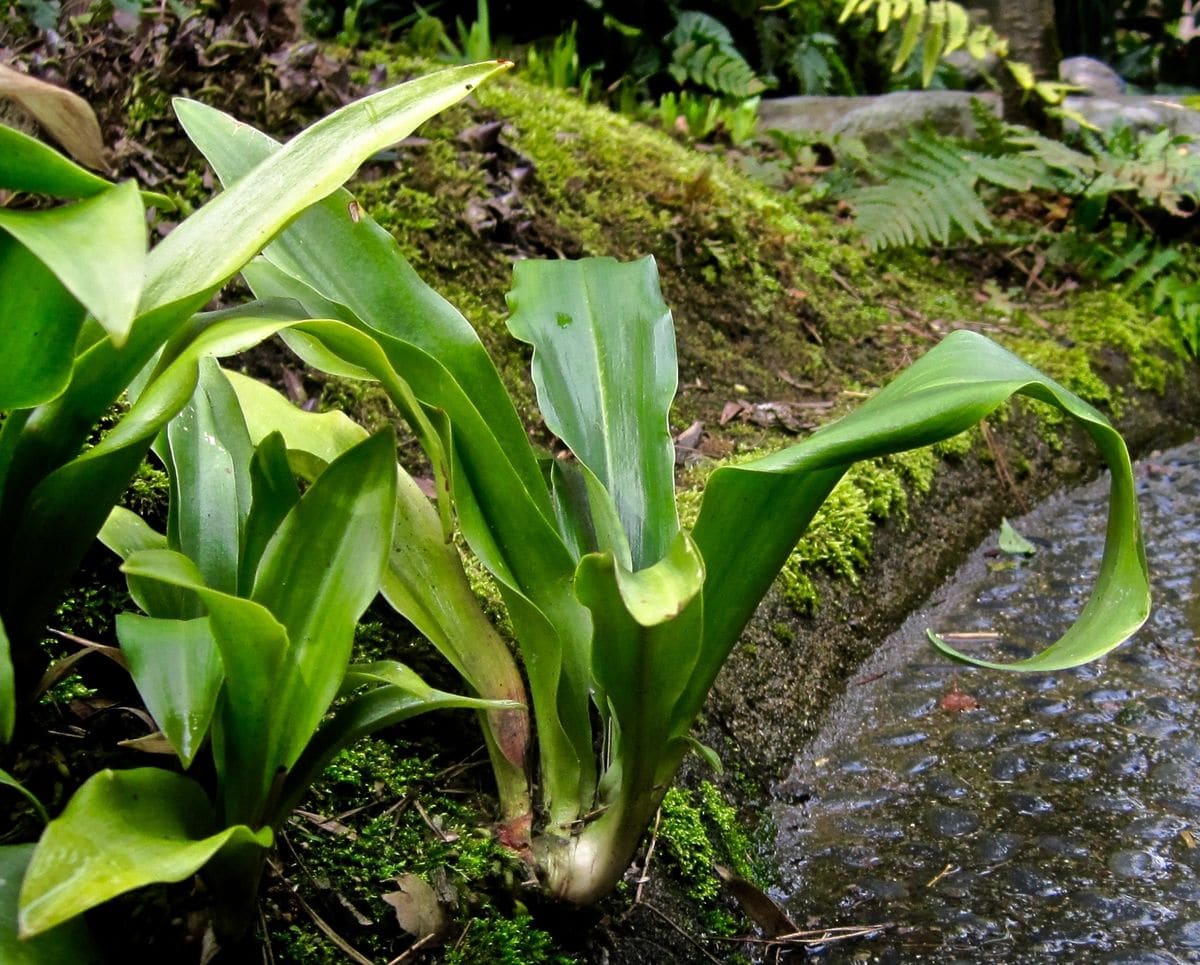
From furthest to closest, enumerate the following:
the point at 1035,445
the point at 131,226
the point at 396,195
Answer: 1. the point at 1035,445
2. the point at 396,195
3. the point at 131,226

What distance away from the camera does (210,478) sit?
1.03 meters

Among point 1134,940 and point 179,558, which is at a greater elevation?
point 179,558

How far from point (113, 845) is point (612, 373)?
76cm

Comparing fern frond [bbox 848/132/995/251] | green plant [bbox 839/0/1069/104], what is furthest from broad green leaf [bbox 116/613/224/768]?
green plant [bbox 839/0/1069/104]

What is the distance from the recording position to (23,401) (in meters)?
0.79

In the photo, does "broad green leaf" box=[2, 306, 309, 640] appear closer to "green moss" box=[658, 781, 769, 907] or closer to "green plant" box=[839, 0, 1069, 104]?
"green moss" box=[658, 781, 769, 907]

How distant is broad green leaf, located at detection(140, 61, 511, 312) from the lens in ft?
2.71

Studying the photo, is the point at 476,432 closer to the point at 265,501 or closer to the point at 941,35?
Result: the point at 265,501

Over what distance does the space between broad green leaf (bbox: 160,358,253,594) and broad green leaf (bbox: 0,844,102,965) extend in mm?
304

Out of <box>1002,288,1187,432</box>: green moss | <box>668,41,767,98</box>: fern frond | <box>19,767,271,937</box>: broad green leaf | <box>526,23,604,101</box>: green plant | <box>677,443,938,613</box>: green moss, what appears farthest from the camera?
<box>668,41,767,98</box>: fern frond

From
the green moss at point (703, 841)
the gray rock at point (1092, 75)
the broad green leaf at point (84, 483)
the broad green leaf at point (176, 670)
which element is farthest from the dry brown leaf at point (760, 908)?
the gray rock at point (1092, 75)

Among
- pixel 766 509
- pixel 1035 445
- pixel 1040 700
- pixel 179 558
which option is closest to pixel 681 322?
pixel 1035 445

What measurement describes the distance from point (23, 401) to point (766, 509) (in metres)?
0.71

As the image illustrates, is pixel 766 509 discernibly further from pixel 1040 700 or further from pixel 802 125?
pixel 802 125
